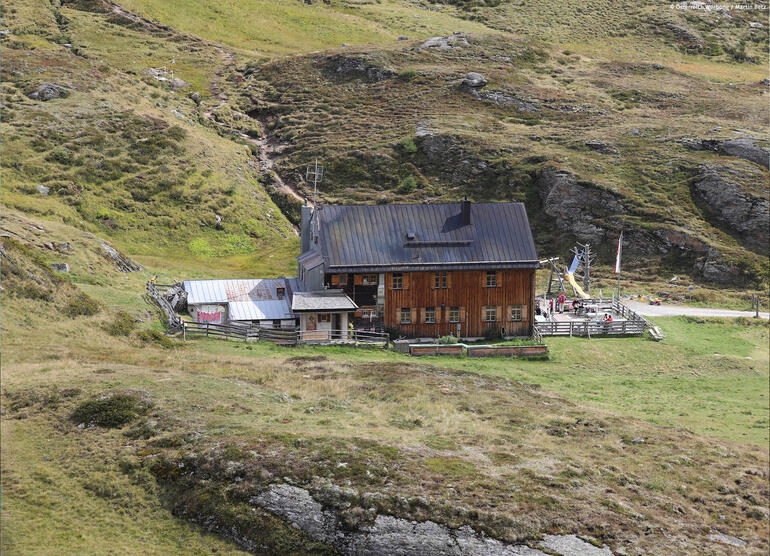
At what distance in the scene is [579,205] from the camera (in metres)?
87.6

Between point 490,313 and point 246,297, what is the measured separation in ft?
57.5

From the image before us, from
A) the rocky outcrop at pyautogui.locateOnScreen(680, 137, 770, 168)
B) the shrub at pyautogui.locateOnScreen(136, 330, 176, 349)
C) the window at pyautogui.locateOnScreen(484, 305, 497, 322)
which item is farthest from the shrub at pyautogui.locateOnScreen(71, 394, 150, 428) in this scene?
the rocky outcrop at pyautogui.locateOnScreen(680, 137, 770, 168)

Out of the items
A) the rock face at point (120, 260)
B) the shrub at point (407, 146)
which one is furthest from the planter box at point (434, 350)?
the shrub at point (407, 146)

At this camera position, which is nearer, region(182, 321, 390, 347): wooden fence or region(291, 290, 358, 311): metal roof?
region(182, 321, 390, 347): wooden fence

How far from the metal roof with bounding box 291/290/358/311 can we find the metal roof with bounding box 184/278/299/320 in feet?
6.14

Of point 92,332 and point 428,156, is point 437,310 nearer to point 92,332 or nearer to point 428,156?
point 92,332

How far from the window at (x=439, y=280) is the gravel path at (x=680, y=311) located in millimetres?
19421

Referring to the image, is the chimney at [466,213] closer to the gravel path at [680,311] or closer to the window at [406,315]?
the window at [406,315]

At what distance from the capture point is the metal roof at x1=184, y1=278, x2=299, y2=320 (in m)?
50.3

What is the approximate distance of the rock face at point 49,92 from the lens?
97750mm

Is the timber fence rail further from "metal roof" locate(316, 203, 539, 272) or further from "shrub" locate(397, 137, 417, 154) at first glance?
"shrub" locate(397, 137, 417, 154)

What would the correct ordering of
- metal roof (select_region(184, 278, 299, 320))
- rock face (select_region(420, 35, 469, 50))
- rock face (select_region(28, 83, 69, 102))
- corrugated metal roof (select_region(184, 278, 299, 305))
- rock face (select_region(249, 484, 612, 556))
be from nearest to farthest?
1. rock face (select_region(249, 484, 612, 556))
2. metal roof (select_region(184, 278, 299, 320))
3. corrugated metal roof (select_region(184, 278, 299, 305))
4. rock face (select_region(28, 83, 69, 102))
5. rock face (select_region(420, 35, 469, 50))

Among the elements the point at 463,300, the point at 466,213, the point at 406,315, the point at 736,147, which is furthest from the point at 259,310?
the point at 736,147

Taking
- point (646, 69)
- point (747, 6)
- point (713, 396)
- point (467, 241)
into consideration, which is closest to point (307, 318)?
point (467, 241)
